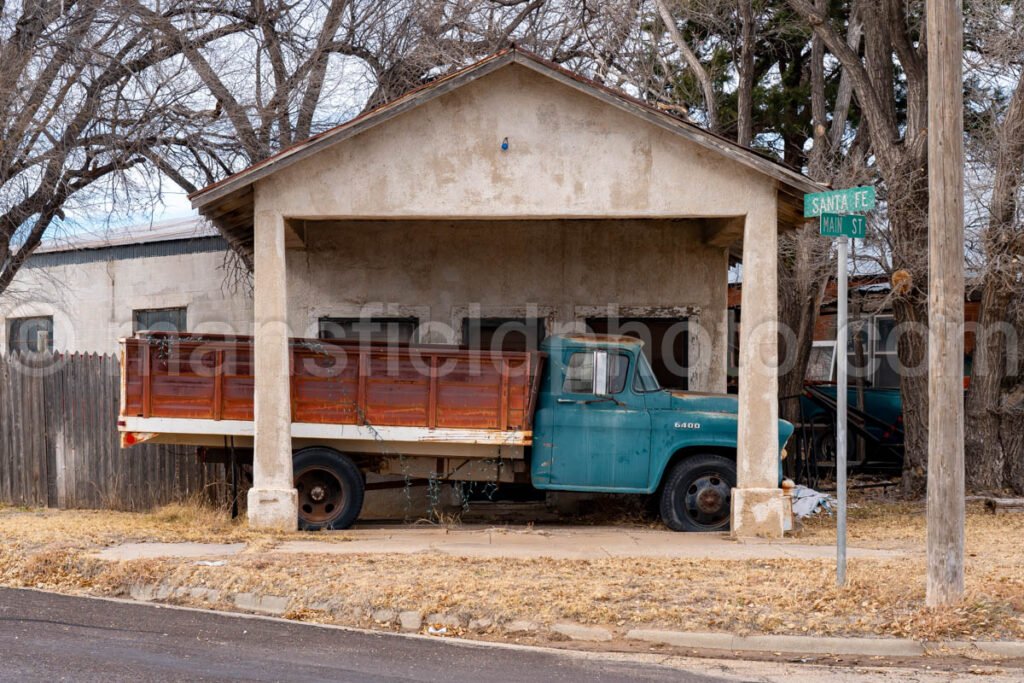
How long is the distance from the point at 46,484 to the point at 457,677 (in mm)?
9525

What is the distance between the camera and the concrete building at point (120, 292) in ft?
63.5

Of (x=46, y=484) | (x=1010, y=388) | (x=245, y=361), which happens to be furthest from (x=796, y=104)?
(x=46, y=484)

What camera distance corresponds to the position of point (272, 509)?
1250 centimetres

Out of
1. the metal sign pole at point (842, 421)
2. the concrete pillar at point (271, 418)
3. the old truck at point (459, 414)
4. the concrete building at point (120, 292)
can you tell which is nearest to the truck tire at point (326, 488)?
the old truck at point (459, 414)

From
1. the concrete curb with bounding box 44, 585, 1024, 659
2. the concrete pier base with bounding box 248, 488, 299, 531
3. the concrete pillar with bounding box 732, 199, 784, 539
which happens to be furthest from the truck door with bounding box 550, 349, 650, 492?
the concrete curb with bounding box 44, 585, 1024, 659

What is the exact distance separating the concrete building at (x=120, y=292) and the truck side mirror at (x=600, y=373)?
26.7 feet

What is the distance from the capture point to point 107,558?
1033 centimetres

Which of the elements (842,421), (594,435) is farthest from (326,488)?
(842,421)

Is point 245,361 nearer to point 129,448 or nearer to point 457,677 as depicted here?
point 129,448

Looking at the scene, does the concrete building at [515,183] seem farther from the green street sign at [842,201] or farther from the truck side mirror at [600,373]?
the green street sign at [842,201]

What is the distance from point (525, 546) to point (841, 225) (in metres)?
4.78

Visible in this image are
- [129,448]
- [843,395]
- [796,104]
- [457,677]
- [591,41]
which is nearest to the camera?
[457,677]

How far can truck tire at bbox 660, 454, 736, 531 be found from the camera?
1312 centimetres

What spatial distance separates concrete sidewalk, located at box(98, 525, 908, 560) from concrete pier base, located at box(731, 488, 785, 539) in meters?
0.24
